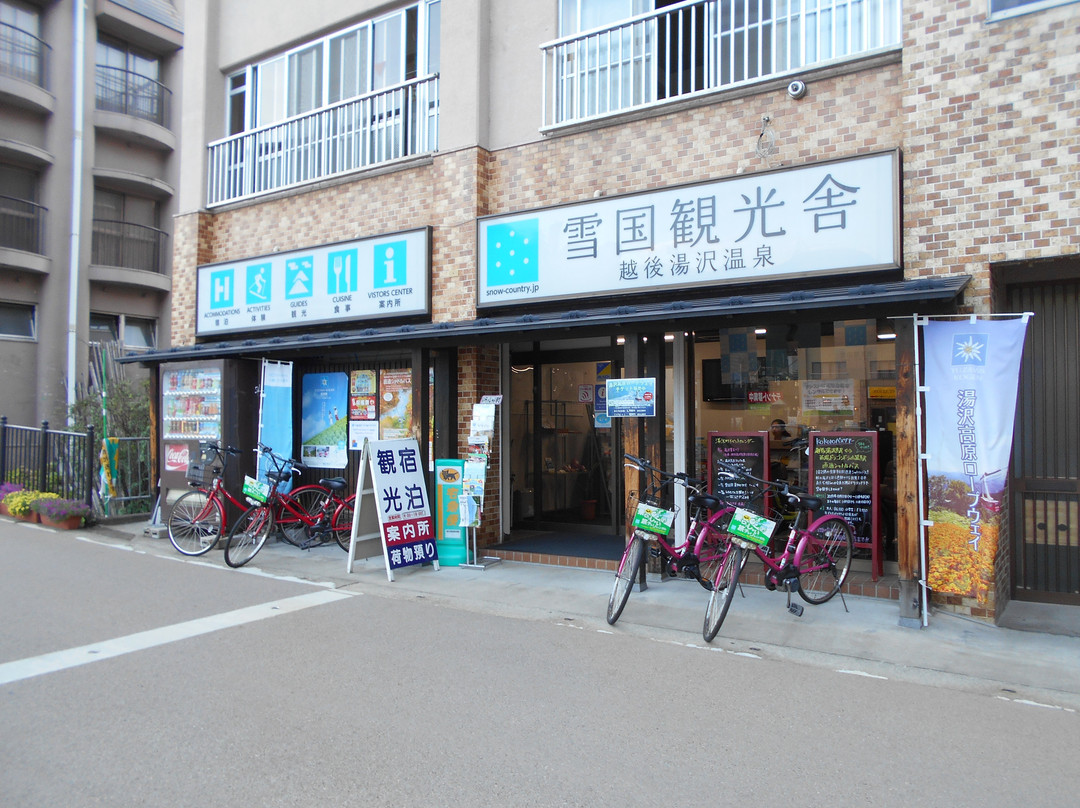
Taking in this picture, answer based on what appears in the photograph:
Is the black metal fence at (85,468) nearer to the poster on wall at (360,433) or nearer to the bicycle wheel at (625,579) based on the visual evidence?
the poster on wall at (360,433)

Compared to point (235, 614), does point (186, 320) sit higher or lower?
higher

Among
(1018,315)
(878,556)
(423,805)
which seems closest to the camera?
(423,805)

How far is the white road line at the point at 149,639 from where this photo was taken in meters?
5.28

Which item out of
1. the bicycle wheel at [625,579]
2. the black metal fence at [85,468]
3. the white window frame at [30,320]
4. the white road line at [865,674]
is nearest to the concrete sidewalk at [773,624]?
the white road line at [865,674]

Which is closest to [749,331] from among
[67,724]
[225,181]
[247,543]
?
[247,543]

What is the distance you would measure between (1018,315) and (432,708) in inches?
221

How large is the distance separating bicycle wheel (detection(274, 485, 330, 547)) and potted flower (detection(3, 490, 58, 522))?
5.28m

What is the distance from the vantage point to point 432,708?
181 inches

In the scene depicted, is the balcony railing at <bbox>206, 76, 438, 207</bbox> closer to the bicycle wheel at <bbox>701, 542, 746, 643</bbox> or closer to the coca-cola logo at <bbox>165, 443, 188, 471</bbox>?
the coca-cola logo at <bbox>165, 443, 188, 471</bbox>

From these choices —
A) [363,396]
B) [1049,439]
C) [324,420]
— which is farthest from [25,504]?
[1049,439]

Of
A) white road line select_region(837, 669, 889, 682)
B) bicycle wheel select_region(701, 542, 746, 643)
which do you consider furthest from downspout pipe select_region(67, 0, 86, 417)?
white road line select_region(837, 669, 889, 682)

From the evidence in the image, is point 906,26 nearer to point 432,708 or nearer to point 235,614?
point 432,708

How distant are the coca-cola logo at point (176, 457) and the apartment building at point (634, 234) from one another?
51 mm

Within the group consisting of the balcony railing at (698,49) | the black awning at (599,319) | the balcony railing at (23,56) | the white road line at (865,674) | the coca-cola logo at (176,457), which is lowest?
the white road line at (865,674)
